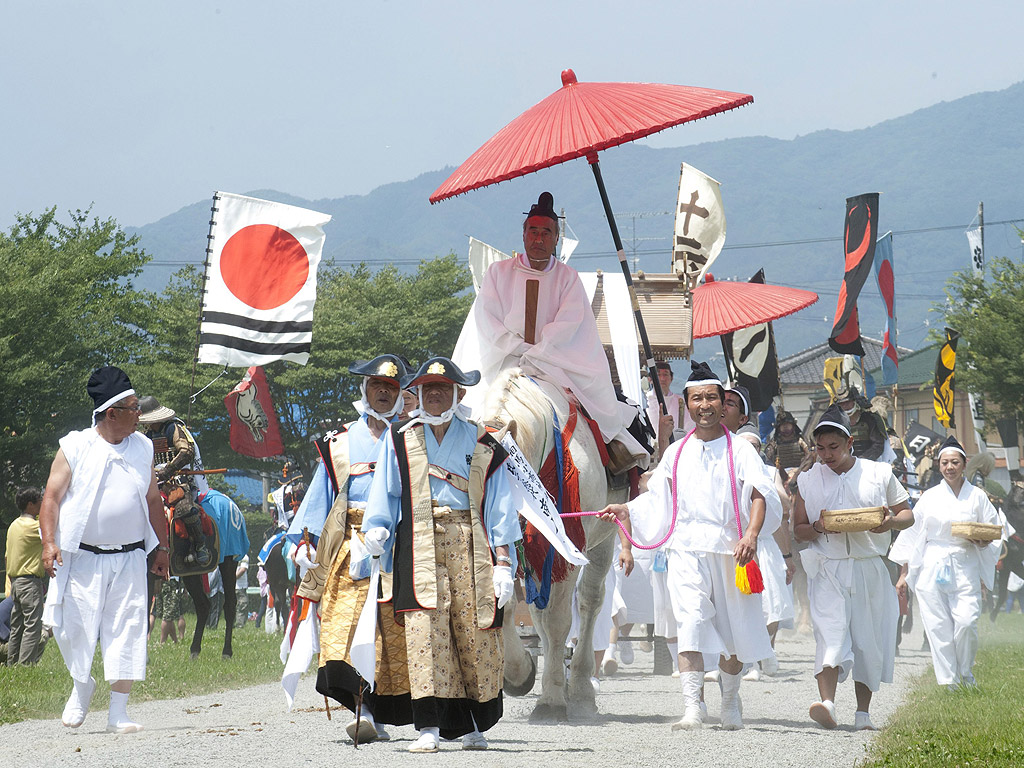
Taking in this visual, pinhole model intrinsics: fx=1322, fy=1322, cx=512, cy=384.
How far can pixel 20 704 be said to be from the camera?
8414 mm

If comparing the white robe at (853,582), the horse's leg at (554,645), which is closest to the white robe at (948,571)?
the white robe at (853,582)

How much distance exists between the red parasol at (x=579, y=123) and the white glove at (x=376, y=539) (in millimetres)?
2134

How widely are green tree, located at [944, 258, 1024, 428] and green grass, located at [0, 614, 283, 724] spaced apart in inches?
1063

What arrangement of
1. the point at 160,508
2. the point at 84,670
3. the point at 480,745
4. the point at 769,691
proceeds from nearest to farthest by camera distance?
the point at 480,745 < the point at 84,670 < the point at 160,508 < the point at 769,691

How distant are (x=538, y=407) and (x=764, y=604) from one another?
2357 millimetres

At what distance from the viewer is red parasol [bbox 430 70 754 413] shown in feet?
24.3

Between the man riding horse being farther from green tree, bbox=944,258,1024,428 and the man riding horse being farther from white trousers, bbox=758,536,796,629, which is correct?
green tree, bbox=944,258,1024,428

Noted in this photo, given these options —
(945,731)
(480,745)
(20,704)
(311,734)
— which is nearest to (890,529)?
(945,731)

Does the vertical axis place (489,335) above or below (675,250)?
below

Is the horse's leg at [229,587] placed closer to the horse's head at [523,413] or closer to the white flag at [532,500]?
the horse's head at [523,413]

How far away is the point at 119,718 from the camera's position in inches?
294

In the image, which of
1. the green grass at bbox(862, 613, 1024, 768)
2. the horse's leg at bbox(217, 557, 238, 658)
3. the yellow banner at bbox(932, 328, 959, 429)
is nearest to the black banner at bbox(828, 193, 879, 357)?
the green grass at bbox(862, 613, 1024, 768)

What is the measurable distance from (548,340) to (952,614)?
4.23 m

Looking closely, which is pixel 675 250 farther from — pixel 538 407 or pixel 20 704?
pixel 20 704
